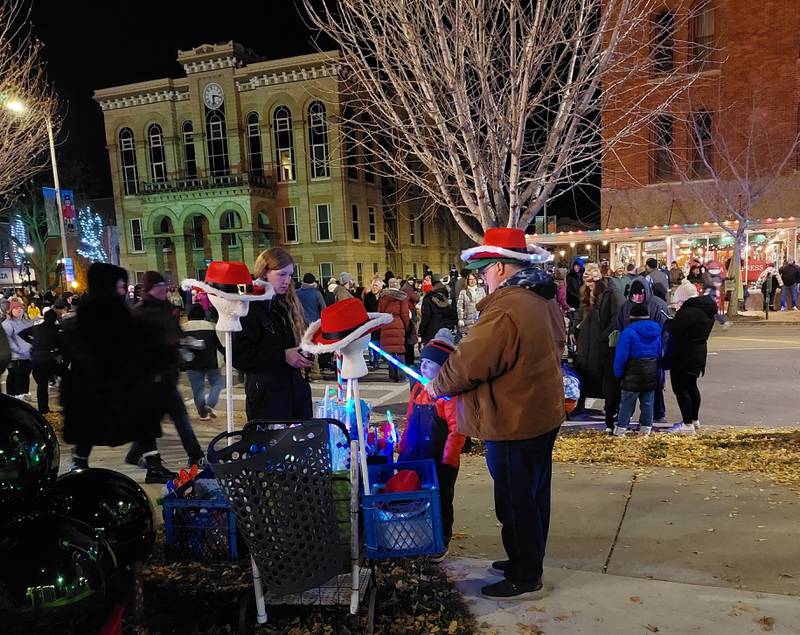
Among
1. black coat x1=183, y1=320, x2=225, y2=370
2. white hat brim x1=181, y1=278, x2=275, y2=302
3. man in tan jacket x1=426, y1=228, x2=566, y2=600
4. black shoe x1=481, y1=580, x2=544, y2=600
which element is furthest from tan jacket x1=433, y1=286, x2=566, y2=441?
black coat x1=183, y1=320, x2=225, y2=370

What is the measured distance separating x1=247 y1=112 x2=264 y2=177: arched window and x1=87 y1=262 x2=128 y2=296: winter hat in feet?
104

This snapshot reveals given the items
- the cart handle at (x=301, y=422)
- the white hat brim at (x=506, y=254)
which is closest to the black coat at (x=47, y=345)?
the cart handle at (x=301, y=422)

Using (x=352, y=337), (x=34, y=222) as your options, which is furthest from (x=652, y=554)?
(x=34, y=222)

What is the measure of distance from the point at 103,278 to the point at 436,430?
8.44 feet

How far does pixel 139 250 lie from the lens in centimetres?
3697

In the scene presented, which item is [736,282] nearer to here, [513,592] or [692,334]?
[692,334]

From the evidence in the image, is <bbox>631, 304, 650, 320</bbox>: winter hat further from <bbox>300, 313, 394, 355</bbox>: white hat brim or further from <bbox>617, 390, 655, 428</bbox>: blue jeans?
<bbox>300, 313, 394, 355</bbox>: white hat brim

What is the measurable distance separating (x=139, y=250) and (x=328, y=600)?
3867 cm

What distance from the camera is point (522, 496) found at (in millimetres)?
2934

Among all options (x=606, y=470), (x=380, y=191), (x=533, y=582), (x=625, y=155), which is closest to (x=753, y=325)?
(x=625, y=155)

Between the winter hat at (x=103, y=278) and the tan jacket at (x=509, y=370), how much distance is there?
8.15ft

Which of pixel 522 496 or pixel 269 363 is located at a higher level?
pixel 269 363

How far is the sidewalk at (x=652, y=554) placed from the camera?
2779 mm

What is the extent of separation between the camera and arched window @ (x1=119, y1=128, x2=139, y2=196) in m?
36.4
